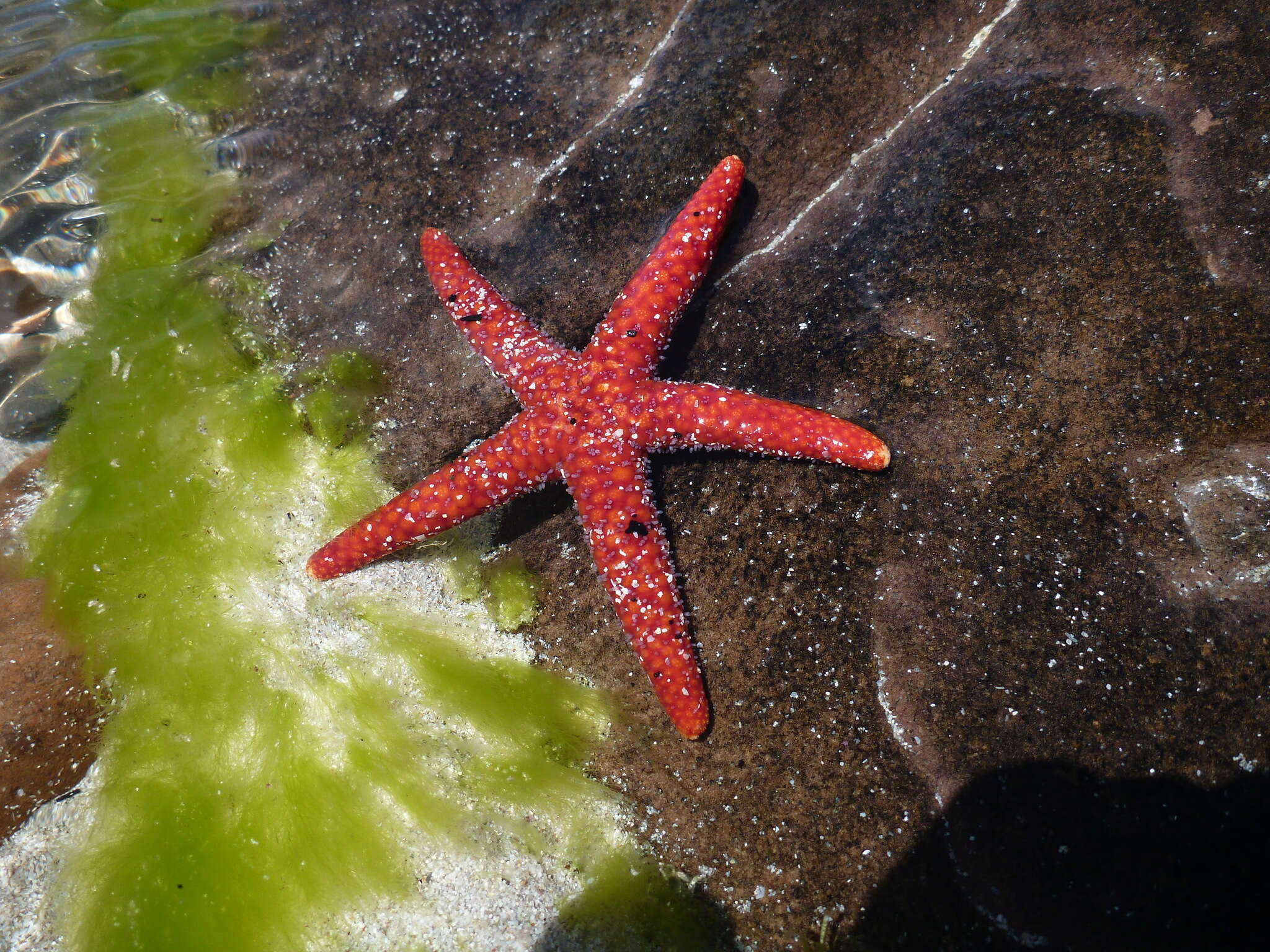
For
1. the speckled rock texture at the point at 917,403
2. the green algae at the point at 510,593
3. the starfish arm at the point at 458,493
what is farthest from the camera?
the green algae at the point at 510,593

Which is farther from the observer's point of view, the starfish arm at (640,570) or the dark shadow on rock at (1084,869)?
the starfish arm at (640,570)

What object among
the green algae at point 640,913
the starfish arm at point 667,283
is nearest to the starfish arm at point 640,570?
the starfish arm at point 667,283

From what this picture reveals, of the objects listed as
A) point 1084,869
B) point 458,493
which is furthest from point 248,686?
point 1084,869

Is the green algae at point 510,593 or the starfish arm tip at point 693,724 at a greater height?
the green algae at point 510,593

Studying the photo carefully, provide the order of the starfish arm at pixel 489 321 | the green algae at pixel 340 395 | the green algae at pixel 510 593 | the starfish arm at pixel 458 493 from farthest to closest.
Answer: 1. the green algae at pixel 340 395
2. the green algae at pixel 510 593
3. the starfish arm at pixel 489 321
4. the starfish arm at pixel 458 493

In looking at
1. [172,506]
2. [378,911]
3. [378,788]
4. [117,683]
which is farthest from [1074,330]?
[117,683]

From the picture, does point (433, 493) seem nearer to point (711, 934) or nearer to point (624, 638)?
point (624, 638)

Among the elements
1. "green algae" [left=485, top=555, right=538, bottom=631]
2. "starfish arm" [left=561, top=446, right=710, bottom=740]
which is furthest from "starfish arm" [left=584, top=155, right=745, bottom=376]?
"green algae" [left=485, top=555, right=538, bottom=631]

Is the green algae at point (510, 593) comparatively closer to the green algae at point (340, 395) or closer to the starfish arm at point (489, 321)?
the starfish arm at point (489, 321)
